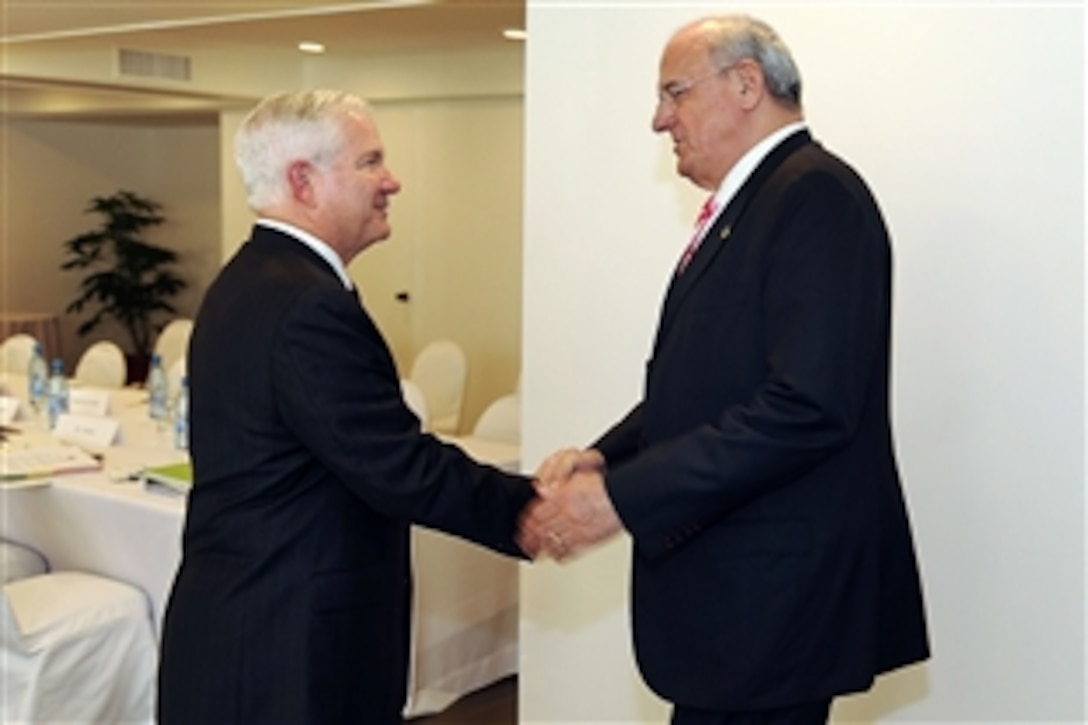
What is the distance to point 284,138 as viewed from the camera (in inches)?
80.2

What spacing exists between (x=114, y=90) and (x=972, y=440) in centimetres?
645

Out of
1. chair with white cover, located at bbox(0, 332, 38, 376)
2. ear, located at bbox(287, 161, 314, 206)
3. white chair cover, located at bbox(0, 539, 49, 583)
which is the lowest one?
white chair cover, located at bbox(0, 539, 49, 583)

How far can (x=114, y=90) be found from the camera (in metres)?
7.86

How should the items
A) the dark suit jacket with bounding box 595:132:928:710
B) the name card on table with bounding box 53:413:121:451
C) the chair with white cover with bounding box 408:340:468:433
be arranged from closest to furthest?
1. the dark suit jacket with bounding box 595:132:928:710
2. the name card on table with bounding box 53:413:121:451
3. the chair with white cover with bounding box 408:340:468:433

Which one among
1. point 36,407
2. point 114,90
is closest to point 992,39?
point 36,407

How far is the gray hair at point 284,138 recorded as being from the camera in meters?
2.04

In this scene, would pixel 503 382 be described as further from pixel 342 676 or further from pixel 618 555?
pixel 342 676

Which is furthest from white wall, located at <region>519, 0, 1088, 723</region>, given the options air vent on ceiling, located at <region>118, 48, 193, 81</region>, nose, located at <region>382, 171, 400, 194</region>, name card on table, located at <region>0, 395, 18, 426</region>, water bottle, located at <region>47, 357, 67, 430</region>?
air vent on ceiling, located at <region>118, 48, 193, 81</region>

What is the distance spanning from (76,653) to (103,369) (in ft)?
10.9

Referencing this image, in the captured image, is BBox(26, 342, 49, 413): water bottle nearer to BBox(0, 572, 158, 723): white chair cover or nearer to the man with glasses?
BBox(0, 572, 158, 723): white chair cover

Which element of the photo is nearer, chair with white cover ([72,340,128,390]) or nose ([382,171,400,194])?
nose ([382,171,400,194])

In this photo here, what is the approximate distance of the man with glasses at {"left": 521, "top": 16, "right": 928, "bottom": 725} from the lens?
1.87m

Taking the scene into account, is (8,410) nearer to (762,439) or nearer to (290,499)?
(290,499)

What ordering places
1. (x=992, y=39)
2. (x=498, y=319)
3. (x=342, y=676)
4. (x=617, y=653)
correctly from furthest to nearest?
(x=498, y=319) < (x=617, y=653) < (x=992, y=39) < (x=342, y=676)
